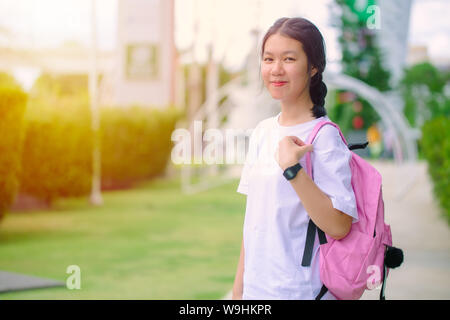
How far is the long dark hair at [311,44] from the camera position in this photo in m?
1.72

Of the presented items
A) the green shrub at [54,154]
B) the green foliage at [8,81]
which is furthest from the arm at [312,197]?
the green shrub at [54,154]

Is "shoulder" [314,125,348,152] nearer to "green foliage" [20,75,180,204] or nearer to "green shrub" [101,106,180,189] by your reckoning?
"green foliage" [20,75,180,204]

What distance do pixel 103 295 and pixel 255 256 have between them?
3.60 metres

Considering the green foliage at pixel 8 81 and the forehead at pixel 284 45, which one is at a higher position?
the forehead at pixel 284 45

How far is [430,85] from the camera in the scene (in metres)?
32.8

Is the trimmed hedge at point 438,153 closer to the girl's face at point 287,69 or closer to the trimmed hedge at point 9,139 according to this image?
the trimmed hedge at point 9,139

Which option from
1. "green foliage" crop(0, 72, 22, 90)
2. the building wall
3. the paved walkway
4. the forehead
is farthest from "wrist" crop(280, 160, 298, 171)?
the building wall

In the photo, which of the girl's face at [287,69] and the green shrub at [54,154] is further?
the green shrub at [54,154]

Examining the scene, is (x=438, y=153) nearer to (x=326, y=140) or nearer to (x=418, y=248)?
(x=418, y=248)

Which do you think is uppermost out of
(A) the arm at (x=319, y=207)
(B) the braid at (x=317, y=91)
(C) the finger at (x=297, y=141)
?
(B) the braid at (x=317, y=91)

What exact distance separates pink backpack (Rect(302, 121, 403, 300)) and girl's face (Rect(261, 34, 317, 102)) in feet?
0.41

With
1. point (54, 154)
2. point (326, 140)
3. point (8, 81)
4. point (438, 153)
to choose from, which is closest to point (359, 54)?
point (438, 153)

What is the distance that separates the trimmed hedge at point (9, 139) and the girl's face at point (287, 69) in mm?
5877
